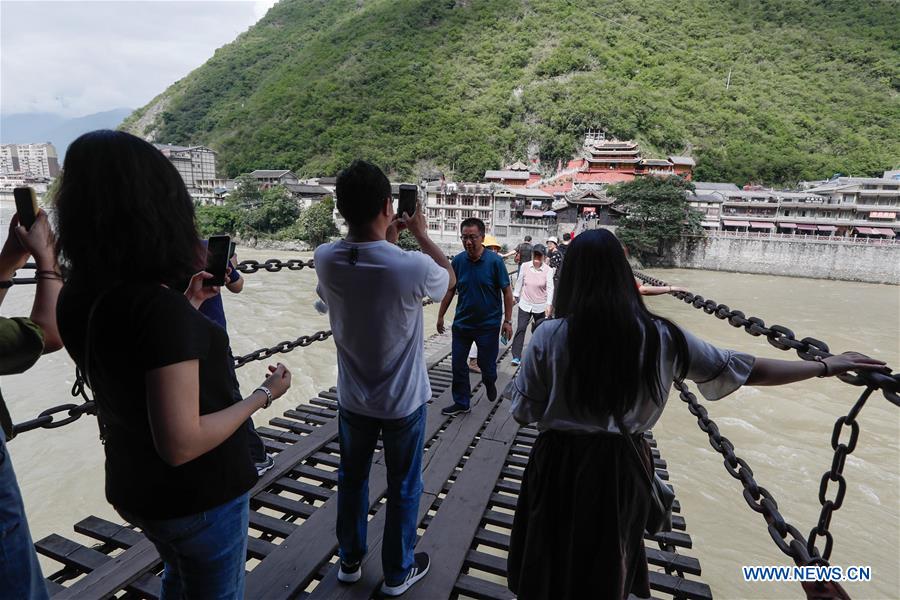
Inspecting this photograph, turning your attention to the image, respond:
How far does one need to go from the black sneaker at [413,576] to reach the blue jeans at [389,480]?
1.1 inches

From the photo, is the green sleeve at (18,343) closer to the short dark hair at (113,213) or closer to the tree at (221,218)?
the short dark hair at (113,213)

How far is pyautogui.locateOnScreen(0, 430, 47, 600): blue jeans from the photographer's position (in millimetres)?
1091

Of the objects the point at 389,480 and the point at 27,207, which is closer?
the point at 27,207

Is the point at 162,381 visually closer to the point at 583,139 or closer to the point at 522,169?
the point at 522,169

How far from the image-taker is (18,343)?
1196 mm

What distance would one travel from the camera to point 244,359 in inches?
126

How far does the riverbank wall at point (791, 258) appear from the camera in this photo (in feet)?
98.1

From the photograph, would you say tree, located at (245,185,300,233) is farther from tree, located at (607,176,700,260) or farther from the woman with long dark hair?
the woman with long dark hair

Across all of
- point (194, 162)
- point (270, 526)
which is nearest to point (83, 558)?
point (270, 526)

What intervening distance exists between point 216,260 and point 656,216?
3535 cm

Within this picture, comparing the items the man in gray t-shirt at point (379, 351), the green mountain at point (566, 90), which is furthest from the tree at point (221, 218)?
the man in gray t-shirt at point (379, 351)

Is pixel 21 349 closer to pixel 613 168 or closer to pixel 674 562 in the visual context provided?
pixel 674 562

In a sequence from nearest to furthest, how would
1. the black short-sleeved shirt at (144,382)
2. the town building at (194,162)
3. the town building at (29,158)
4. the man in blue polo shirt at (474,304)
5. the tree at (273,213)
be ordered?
the black short-sleeved shirt at (144,382)
the man in blue polo shirt at (474,304)
the tree at (273,213)
the town building at (194,162)
the town building at (29,158)

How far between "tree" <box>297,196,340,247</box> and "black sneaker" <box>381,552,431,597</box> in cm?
3634
